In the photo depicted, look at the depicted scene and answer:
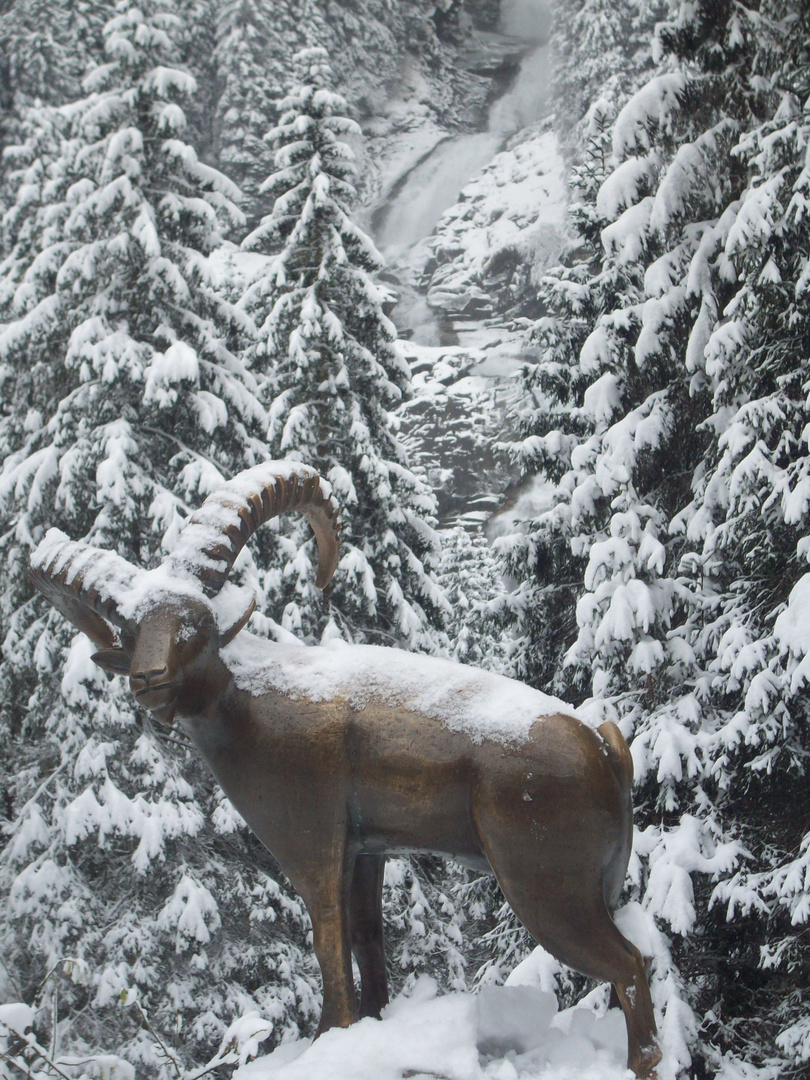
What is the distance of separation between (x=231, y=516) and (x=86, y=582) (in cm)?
61

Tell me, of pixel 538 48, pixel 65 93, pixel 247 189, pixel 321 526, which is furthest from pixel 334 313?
pixel 538 48

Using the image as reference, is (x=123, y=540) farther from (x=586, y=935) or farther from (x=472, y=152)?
(x=472, y=152)

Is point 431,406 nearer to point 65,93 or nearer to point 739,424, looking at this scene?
point 65,93

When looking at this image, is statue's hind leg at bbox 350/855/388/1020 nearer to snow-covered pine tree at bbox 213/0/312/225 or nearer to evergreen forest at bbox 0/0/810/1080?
evergreen forest at bbox 0/0/810/1080

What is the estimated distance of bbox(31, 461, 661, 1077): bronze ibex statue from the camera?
10.3 feet

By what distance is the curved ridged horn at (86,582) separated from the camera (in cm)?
357

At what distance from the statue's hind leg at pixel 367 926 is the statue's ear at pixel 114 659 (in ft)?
4.00

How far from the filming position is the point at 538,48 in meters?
38.4

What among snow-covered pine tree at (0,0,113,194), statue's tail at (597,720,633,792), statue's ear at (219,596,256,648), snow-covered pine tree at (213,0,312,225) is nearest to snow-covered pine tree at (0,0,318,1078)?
statue's ear at (219,596,256,648)

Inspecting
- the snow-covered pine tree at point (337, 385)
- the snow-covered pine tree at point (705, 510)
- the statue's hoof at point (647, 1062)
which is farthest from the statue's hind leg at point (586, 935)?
the snow-covered pine tree at point (337, 385)

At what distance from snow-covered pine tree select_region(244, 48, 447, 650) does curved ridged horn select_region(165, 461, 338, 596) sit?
832cm

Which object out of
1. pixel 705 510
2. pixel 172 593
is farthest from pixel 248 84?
pixel 172 593

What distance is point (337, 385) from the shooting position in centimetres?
1338

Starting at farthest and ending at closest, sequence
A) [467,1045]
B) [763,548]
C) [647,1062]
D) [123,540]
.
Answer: [123,540]
[763,548]
[467,1045]
[647,1062]
